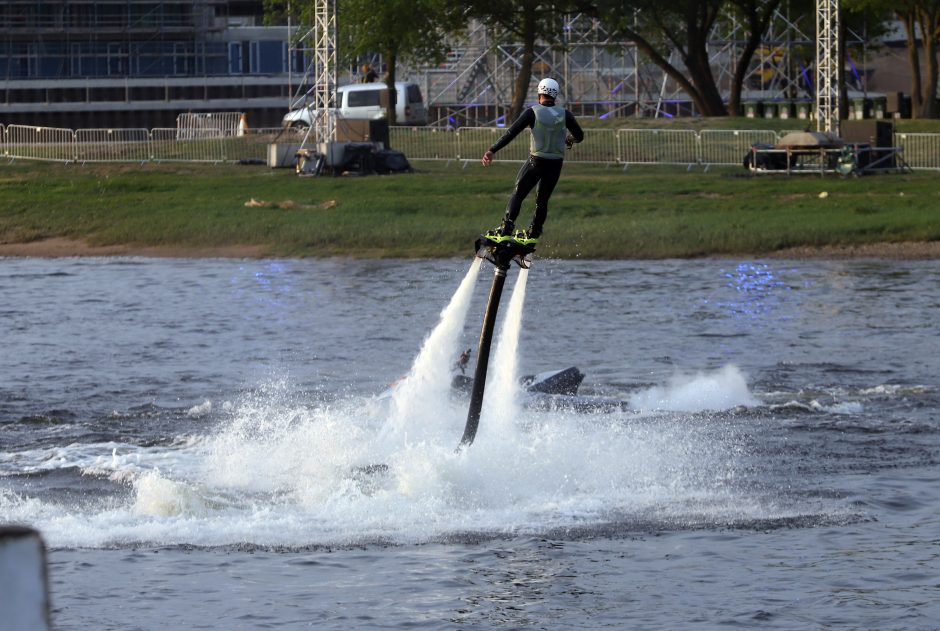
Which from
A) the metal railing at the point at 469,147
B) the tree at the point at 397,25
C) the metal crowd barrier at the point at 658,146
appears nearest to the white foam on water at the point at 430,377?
the metal railing at the point at 469,147

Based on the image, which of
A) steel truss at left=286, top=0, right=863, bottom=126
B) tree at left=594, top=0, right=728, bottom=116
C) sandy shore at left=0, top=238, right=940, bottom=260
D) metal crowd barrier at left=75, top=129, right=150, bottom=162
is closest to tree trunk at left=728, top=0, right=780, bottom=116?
tree at left=594, top=0, right=728, bottom=116

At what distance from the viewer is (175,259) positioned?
115 ft

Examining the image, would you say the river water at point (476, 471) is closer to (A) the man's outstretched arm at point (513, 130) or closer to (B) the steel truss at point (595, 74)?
(A) the man's outstretched arm at point (513, 130)

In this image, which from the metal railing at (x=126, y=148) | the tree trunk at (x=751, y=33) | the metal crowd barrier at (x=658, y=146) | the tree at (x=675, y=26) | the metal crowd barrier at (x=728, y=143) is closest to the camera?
the metal crowd barrier at (x=728, y=143)

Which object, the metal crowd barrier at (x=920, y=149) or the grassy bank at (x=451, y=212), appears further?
the metal crowd barrier at (x=920, y=149)

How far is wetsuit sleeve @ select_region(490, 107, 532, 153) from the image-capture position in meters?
11.8

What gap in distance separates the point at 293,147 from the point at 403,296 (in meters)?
20.2

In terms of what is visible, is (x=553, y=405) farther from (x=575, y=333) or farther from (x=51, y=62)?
(x=51, y=62)

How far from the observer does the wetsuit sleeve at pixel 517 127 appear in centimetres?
1177

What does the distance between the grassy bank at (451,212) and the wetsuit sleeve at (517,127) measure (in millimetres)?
21671

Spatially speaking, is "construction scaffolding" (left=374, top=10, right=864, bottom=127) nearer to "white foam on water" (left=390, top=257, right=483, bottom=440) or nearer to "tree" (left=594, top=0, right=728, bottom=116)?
"tree" (left=594, top=0, right=728, bottom=116)

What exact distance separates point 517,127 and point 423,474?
3.22m

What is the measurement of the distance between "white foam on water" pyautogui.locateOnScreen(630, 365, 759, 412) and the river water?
0.20ft

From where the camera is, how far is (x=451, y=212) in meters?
37.3
